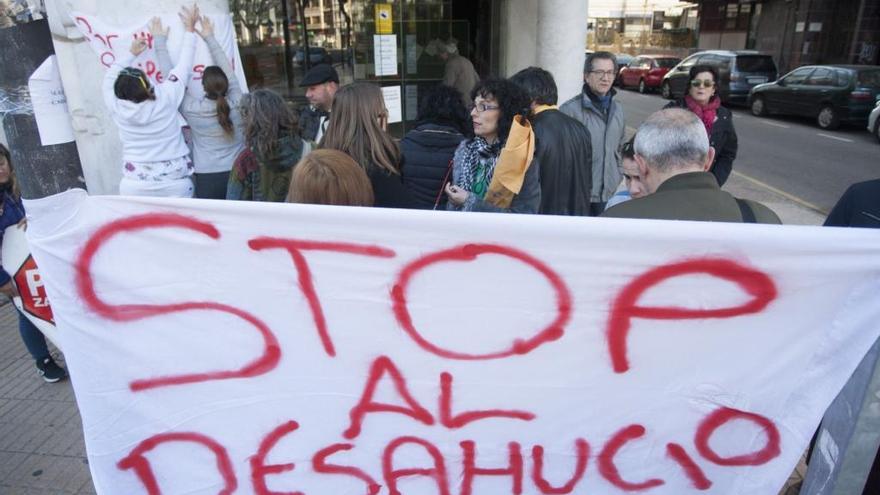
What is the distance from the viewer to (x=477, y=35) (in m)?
9.98

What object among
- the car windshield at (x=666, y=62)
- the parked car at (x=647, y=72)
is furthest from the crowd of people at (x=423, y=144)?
the car windshield at (x=666, y=62)

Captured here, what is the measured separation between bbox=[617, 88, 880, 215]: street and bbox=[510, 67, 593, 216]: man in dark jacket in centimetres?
482

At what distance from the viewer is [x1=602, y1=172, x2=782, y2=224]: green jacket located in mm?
1961

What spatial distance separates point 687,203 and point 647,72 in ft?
72.7

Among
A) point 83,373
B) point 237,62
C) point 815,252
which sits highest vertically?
point 237,62

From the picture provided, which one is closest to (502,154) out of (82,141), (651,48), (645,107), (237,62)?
(237,62)

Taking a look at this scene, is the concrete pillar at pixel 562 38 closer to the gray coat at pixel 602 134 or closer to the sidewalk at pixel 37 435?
the gray coat at pixel 602 134

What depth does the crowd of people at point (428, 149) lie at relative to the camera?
2.13 m

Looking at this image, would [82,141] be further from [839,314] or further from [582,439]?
[839,314]

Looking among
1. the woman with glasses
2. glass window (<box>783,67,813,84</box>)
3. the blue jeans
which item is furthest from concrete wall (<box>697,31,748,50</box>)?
the blue jeans

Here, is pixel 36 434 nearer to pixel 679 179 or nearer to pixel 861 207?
pixel 679 179

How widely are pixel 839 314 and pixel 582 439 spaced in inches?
33.7

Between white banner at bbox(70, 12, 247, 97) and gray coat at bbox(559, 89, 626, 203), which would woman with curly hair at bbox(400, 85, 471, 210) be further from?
white banner at bbox(70, 12, 247, 97)

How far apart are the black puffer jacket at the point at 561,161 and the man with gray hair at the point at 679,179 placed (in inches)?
51.3
